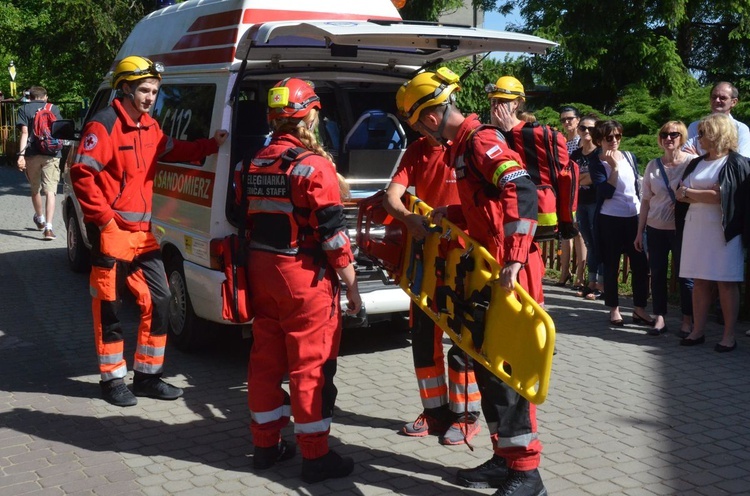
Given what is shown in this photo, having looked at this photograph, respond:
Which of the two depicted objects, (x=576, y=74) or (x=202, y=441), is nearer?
(x=202, y=441)

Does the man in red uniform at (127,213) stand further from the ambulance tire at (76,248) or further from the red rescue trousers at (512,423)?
the ambulance tire at (76,248)

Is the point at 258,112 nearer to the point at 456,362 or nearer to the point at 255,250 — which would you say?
the point at 255,250

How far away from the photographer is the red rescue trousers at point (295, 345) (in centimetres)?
476

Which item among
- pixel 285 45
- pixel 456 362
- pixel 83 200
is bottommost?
pixel 456 362

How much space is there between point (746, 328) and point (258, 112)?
4.73 m

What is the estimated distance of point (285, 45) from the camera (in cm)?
628

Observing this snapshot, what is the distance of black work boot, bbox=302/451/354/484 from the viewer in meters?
4.78

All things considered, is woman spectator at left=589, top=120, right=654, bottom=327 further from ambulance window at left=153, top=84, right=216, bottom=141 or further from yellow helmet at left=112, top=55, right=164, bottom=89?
yellow helmet at left=112, top=55, right=164, bottom=89

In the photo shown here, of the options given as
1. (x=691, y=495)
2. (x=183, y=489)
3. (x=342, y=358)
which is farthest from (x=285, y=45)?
(x=691, y=495)

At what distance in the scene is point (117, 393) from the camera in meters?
6.05

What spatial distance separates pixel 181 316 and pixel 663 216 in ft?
13.3

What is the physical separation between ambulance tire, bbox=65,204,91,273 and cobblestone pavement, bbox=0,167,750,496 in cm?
216

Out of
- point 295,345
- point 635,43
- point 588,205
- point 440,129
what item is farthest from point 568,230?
point 635,43

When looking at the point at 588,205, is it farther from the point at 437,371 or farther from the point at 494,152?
the point at 494,152
